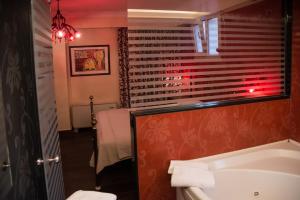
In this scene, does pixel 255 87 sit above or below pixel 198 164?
above

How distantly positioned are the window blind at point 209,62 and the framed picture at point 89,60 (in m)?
3.96

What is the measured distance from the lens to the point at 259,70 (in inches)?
93.0

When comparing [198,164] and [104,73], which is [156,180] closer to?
[198,164]

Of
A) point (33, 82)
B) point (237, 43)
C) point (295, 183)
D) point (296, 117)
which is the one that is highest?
point (237, 43)

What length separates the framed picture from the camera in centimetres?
568

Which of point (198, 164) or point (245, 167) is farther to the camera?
point (245, 167)

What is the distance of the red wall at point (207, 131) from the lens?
204cm

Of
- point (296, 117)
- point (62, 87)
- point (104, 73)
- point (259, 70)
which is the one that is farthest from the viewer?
point (104, 73)

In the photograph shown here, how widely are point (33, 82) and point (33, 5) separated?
16.7 inches

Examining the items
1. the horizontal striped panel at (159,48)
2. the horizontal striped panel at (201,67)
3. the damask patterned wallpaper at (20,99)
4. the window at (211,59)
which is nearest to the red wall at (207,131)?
the window at (211,59)

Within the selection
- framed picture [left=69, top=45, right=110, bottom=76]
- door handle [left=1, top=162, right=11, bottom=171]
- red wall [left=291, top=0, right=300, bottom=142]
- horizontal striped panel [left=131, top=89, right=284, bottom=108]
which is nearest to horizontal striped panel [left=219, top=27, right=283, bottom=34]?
red wall [left=291, top=0, right=300, bottom=142]

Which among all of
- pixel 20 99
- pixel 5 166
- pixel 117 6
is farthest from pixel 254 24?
pixel 117 6

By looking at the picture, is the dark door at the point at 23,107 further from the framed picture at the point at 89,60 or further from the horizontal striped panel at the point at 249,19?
the framed picture at the point at 89,60

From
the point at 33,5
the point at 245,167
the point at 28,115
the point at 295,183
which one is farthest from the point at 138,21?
the point at 295,183
